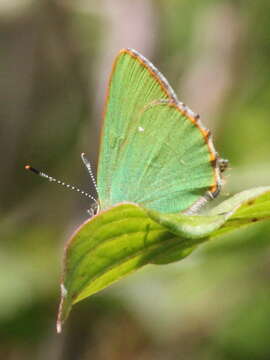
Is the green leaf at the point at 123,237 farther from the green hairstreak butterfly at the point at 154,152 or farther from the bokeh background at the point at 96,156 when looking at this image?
the bokeh background at the point at 96,156

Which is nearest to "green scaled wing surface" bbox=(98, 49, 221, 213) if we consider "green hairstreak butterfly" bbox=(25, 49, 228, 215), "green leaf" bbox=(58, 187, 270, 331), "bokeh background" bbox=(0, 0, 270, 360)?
"green hairstreak butterfly" bbox=(25, 49, 228, 215)

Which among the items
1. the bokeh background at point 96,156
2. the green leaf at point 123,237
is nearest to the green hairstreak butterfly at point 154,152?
the bokeh background at point 96,156

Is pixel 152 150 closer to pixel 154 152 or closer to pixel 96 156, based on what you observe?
pixel 154 152

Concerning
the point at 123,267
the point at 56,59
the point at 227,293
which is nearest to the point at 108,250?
the point at 123,267

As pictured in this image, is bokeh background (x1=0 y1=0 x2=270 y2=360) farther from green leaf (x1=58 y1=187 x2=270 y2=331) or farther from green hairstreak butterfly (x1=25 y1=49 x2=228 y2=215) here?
green leaf (x1=58 y1=187 x2=270 y2=331)

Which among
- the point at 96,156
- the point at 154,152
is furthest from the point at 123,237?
the point at 96,156

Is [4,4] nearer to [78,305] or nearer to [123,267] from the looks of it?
[78,305]
